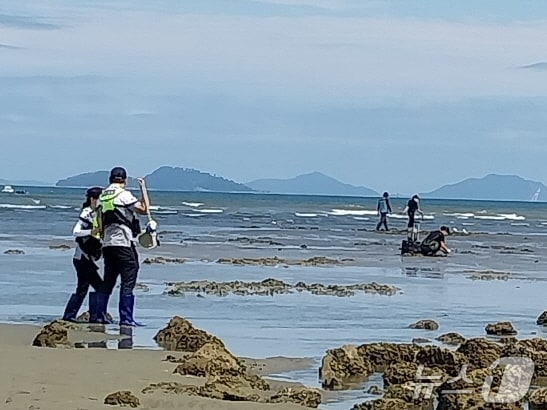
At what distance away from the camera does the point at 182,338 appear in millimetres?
12336

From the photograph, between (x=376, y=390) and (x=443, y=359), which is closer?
(x=376, y=390)

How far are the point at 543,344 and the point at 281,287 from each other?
27.1 feet

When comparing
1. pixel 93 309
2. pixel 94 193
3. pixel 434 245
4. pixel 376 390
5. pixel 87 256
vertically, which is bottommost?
pixel 376 390

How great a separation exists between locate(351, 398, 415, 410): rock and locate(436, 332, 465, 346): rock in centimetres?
396

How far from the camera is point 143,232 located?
14477 mm

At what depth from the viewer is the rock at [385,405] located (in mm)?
8992

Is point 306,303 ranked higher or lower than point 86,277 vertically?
lower

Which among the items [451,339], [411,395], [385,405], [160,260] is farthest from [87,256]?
[160,260]

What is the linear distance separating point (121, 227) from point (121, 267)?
480 mm

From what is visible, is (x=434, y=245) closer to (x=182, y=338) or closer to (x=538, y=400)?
(x=182, y=338)

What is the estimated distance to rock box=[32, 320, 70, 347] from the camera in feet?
39.4

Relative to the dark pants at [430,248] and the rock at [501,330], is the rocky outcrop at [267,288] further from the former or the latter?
the dark pants at [430,248]

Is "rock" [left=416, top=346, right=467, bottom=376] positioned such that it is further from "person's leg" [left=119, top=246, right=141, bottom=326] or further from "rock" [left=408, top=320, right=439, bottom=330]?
"person's leg" [left=119, top=246, right=141, bottom=326]

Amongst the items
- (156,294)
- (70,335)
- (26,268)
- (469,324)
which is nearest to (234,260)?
(26,268)
